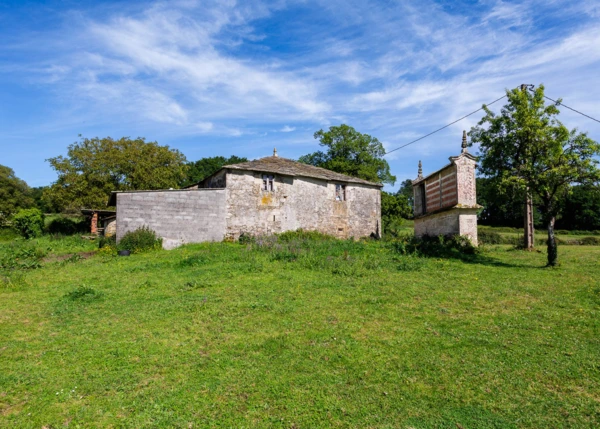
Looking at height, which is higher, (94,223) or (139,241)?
(94,223)

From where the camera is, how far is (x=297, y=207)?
26.3 m

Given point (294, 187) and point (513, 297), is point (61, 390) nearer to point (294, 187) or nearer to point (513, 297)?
point (513, 297)

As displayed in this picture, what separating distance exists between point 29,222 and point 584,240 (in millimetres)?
44227

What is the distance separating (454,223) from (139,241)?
16.5 metres

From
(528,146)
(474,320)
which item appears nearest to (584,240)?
(528,146)

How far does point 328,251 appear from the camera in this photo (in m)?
17.2

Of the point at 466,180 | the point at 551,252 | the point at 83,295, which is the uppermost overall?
the point at 466,180

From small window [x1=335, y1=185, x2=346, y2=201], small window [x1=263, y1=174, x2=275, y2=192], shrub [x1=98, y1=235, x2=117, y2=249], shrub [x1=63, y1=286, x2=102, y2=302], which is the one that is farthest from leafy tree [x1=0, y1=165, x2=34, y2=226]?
shrub [x1=63, y1=286, x2=102, y2=302]

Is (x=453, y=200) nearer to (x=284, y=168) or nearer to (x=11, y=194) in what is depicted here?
(x=284, y=168)

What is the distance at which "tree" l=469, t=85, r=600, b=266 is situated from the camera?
14.8m

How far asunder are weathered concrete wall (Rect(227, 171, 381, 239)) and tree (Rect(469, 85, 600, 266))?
12.7 meters

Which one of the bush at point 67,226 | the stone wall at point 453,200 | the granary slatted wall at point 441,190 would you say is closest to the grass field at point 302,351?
the stone wall at point 453,200

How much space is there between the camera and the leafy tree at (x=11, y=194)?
131 feet

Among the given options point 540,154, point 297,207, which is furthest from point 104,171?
point 540,154
